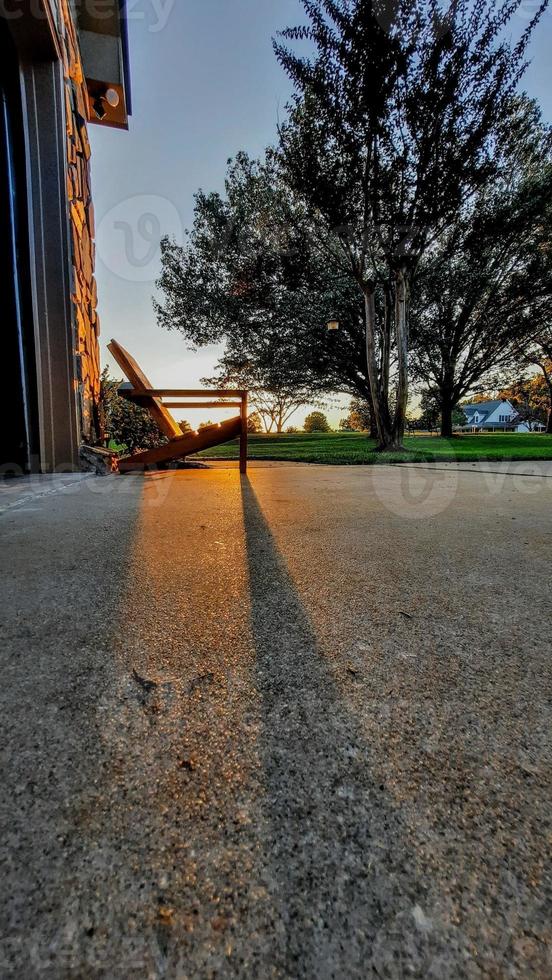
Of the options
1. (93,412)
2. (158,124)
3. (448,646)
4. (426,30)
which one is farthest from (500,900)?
(426,30)

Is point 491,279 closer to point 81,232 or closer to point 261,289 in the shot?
point 261,289

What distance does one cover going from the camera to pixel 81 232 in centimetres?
382

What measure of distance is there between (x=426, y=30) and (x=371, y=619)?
821cm

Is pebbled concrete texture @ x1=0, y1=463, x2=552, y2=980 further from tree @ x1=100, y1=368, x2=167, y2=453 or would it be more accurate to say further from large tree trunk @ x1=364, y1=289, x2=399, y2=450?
large tree trunk @ x1=364, y1=289, x2=399, y2=450

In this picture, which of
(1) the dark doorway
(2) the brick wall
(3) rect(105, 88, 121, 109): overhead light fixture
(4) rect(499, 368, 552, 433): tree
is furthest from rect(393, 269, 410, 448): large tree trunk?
(4) rect(499, 368, 552, 433): tree

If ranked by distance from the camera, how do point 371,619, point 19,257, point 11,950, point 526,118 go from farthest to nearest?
point 526,118 < point 19,257 < point 371,619 < point 11,950

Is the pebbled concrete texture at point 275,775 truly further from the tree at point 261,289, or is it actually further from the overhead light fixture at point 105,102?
the tree at point 261,289

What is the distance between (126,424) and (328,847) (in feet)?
18.0

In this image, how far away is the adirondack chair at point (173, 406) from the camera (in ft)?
10.6

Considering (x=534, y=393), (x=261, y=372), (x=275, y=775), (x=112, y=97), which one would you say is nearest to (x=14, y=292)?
(x=112, y=97)

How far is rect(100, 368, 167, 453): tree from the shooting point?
518 cm

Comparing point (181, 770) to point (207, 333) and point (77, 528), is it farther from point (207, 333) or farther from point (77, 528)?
point (207, 333)

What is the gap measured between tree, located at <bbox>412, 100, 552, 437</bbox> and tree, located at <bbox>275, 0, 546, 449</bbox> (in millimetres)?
781

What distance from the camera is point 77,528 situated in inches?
60.1
